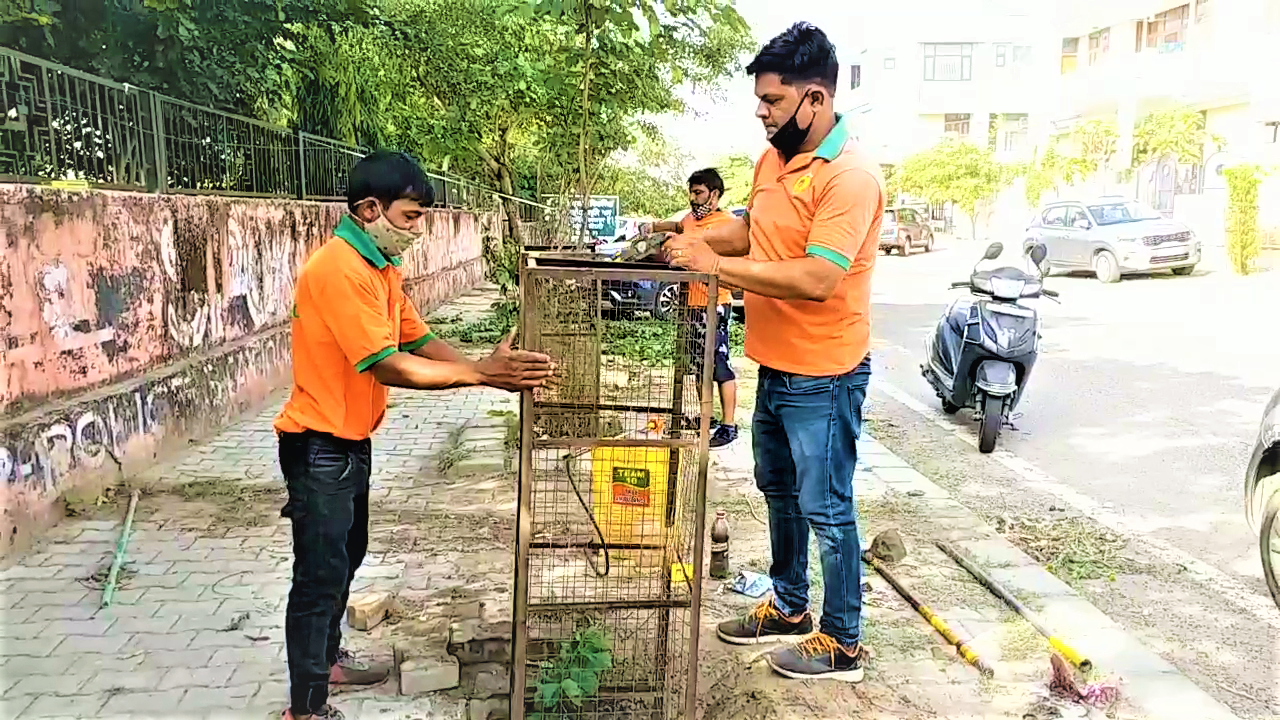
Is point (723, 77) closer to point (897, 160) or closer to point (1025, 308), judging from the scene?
point (1025, 308)

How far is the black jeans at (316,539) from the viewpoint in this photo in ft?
8.73

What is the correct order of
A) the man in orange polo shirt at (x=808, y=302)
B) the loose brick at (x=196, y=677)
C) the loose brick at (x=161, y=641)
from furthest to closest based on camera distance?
1. the loose brick at (x=161, y=641)
2. the loose brick at (x=196, y=677)
3. the man in orange polo shirt at (x=808, y=302)

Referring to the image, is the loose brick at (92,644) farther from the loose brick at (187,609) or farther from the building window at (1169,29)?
the building window at (1169,29)

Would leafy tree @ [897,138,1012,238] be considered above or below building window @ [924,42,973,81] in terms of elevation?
below

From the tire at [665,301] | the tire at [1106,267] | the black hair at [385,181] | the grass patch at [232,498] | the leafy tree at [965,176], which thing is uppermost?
the leafy tree at [965,176]

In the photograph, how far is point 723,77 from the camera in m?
18.6

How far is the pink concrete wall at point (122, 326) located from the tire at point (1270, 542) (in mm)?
5400

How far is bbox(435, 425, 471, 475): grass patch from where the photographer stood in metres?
5.86

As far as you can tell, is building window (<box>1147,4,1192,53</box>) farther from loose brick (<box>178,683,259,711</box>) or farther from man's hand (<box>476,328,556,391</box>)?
loose brick (<box>178,683,259,711</box>)

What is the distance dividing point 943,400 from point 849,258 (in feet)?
16.3

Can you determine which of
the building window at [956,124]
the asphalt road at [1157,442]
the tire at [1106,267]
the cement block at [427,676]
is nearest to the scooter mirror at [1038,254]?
the asphalt road at [1157,442]

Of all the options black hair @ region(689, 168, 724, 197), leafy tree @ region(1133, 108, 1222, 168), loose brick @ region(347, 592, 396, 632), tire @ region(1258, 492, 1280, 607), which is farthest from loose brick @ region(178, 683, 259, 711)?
leafy tree @ region(1133, 108, 1222, 168)

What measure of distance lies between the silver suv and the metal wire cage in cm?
1615

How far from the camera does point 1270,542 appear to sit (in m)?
3.98
